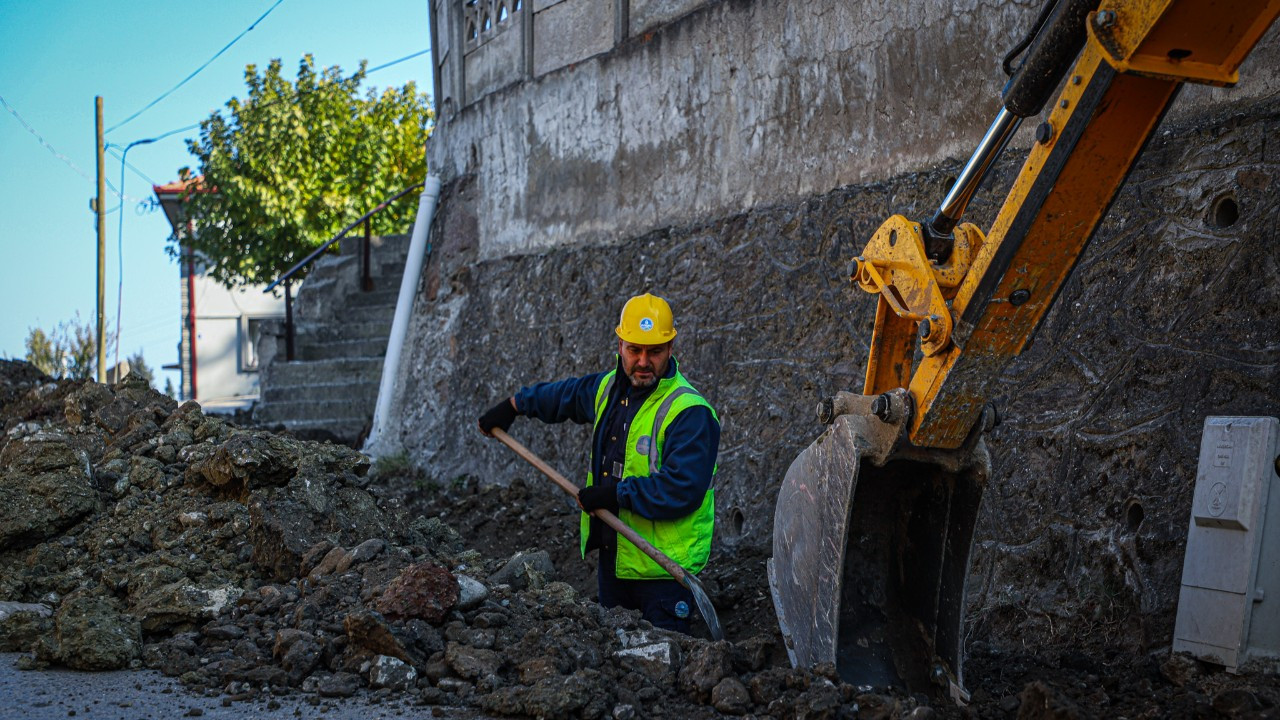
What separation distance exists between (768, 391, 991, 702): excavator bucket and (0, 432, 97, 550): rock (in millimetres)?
3085

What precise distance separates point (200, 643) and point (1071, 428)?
134 inches

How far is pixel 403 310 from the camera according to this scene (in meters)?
10.3

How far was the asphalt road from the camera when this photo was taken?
3.53 meters

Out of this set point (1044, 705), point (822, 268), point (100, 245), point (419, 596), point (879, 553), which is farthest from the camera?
point (100, 245)

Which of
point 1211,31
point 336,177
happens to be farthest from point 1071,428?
point 336,177

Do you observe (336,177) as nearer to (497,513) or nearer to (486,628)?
(497,513)

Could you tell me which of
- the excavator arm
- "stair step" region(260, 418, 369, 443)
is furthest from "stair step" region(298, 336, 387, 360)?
the excavator arm

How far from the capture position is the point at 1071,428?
4.72m

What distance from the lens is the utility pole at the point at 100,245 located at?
20641 mm

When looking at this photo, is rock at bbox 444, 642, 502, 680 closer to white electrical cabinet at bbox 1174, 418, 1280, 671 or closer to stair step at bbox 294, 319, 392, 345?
white electrical cabinet at bbox 1174, 418, 1280, 671

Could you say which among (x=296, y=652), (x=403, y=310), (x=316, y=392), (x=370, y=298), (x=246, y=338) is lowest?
(x=296, y=652)

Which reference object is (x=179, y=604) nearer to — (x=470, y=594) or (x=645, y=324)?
(x=470, y=594)

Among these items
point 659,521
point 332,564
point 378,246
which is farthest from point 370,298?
point 659,521

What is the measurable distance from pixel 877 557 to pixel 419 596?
162 centimetres
